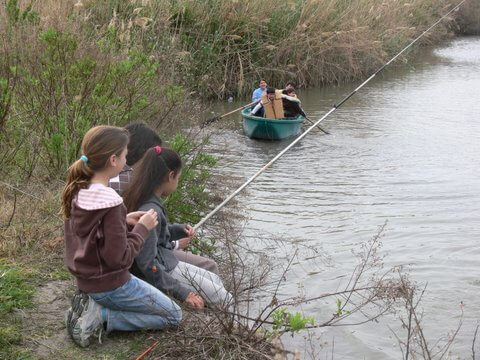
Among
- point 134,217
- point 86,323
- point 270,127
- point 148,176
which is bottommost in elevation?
point 270,127

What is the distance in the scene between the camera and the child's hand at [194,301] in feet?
15.9

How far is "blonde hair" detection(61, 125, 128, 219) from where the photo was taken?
4250mm

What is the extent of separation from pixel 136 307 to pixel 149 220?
1.83 ft

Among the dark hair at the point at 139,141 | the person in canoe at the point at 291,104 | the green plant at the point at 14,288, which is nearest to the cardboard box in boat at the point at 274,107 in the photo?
the person in canoe at the point at 291,104

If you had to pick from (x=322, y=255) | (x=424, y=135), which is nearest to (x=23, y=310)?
(x=322, y=255)

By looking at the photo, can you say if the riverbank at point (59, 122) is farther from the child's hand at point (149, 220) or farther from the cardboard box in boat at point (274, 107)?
the cardboard box in boat at point (274, 107)

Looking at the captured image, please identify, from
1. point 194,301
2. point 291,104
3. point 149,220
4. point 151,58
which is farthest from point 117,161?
point 291,104

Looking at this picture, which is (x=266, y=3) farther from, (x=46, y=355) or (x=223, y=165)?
(x=46, y=355)

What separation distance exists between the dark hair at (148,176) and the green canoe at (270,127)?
30.9ft

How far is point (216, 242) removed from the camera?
757cm

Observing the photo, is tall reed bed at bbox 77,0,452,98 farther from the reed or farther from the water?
the water

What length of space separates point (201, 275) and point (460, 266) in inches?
144

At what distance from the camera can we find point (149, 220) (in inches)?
175

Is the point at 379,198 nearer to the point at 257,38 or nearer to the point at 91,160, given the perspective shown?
the point at 91,160
